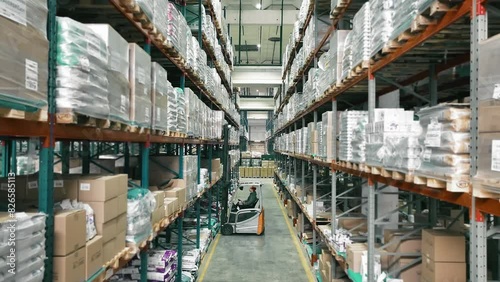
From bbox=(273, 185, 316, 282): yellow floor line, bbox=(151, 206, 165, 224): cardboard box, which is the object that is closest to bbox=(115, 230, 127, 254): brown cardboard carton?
bbox=(151, 206, 165, 224): cardboard box

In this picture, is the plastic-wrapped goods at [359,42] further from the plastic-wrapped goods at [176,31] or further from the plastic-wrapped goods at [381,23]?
the plastic-wrapped goods at [176,31]

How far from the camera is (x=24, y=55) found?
216 cm

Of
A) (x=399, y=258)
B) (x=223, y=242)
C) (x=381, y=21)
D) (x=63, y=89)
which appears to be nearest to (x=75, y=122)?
(x=63, y=89)

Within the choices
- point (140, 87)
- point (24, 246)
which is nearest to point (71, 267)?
point (24, 246)

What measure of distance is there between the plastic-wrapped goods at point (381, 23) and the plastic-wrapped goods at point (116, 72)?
8.39 ft

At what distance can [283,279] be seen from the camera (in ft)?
27.3

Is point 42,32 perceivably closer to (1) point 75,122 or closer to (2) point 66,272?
(1) point 75,122

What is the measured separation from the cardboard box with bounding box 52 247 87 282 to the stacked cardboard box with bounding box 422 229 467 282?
9.43 ft

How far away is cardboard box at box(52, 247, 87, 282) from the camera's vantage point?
2.60 metres

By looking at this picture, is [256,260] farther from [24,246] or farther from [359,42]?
[24,246]

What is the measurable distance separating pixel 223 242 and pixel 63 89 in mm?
9422

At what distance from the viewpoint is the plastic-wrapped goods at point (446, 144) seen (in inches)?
99.7

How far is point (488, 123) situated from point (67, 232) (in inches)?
105

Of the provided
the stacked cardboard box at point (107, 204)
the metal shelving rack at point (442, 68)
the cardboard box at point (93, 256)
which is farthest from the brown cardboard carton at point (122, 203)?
the metal shelving rack at point (442, 68)
